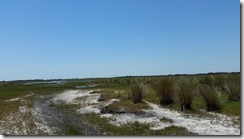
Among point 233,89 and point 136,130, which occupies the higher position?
point 233,89

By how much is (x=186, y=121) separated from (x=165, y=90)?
7.43 m

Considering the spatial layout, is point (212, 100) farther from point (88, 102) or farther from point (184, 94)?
point (88, 102)

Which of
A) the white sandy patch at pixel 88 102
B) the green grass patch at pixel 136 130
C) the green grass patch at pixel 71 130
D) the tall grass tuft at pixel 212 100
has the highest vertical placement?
the tall grass tuft at pixel 212 100

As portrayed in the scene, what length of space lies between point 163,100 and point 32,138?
544 inches

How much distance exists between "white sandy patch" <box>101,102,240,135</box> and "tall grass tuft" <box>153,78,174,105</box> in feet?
6.70

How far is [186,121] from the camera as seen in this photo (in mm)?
18125

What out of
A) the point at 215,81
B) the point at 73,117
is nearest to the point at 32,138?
the point at 73,117

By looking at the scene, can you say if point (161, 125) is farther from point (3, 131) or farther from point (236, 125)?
point (3, 131)

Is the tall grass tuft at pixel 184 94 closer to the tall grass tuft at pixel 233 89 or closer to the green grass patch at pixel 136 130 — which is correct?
the tall grass tuft at pixel 233 89

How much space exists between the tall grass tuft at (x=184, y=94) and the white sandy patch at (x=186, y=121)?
95 cm

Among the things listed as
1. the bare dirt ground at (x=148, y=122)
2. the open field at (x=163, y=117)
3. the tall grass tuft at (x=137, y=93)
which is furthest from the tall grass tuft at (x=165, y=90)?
the bare dirt ground at (x=148, y=122)

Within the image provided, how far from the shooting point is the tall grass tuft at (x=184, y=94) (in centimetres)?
2219

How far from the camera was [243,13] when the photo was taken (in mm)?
12102

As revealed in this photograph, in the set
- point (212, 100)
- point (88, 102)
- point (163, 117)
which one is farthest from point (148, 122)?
point (88, 102)
